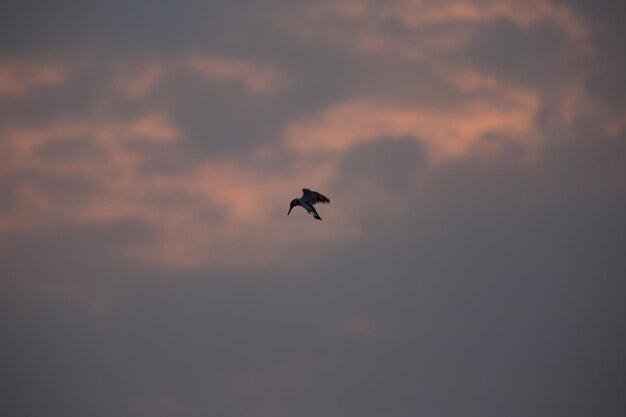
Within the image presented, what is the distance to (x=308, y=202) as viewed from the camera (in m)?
A: 135
